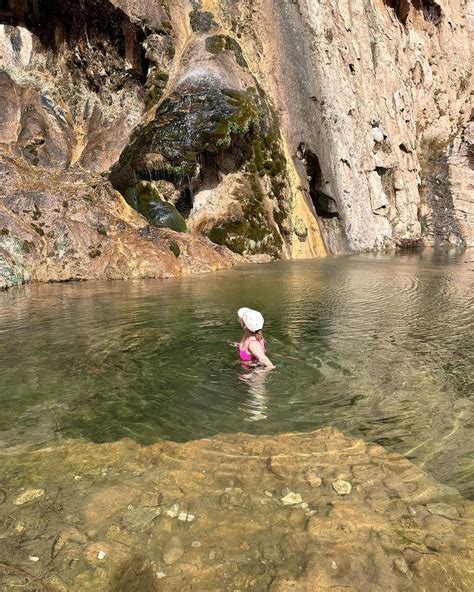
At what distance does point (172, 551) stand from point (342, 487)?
1917 millimetres

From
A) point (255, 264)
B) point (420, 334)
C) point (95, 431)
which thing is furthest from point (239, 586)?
point (255, 264)

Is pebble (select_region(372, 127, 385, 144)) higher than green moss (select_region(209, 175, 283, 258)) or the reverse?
higher

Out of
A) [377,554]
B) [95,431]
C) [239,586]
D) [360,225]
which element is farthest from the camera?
[360,225]

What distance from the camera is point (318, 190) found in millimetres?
52250

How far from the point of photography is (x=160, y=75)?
4841 cm

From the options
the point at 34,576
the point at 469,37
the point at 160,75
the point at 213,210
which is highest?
the point at 469,37

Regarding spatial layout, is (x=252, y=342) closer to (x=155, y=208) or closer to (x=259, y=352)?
(x=259, y=352)

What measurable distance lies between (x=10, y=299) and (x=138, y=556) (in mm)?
17798

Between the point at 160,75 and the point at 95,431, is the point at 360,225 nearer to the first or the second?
the point at 160,75

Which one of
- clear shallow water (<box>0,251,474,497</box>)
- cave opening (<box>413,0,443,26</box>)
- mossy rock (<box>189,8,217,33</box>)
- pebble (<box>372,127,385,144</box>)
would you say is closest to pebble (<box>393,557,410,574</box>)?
clear shallow water (<box>0,251,474,497</box>)

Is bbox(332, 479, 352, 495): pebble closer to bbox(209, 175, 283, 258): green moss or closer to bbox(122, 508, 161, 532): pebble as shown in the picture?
bbox(122, 508, 161, 532): pebble

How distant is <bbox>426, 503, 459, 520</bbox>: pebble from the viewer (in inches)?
176

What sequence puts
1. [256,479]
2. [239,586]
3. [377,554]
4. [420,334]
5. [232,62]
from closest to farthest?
[239,586], [377,554], [256,479], [420,334], [232,62]

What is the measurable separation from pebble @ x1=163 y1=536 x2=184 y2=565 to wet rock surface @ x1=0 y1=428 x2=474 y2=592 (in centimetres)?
1
